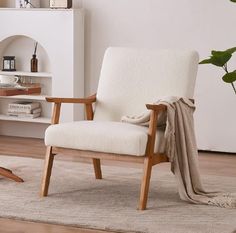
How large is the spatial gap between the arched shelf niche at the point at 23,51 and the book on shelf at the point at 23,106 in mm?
313

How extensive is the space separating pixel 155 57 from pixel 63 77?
6.23 ft

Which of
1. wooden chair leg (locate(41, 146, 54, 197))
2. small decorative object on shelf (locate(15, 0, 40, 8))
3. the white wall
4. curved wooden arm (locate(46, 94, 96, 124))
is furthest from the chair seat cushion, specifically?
small decorative object on shelf (locate(15, 0, 40, 8))

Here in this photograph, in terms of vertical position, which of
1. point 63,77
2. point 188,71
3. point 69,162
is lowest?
point 69,162

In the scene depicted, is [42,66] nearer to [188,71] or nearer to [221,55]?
[188,71]

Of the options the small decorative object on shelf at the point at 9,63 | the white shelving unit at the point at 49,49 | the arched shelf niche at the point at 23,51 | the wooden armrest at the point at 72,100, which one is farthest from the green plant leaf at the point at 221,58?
the small decorative object on shelf at the point at 9,63

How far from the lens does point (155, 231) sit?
352 centimetres

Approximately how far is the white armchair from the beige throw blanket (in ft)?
0.23

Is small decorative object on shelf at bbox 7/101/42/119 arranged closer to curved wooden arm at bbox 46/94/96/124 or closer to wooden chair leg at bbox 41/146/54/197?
curved wooden arm at bbox 46/94/96/124

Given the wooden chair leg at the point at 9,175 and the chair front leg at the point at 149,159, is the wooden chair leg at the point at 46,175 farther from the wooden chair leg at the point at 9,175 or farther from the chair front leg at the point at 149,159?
the chair front leg at the point at 149,159

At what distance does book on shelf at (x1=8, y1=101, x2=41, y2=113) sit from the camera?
6.46 m

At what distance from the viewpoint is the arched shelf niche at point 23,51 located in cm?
651

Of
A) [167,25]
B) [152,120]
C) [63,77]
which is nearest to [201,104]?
[167,25]

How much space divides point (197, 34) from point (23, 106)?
1.75 meters

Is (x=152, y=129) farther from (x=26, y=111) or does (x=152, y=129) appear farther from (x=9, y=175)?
(x=26, y=111)
